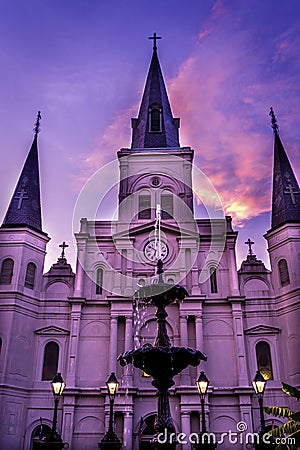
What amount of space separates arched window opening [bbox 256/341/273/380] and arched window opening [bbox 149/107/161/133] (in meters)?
20.0

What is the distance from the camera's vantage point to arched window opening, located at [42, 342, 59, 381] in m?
27.4

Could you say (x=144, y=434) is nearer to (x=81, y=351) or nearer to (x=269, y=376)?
(x=81, y=351)

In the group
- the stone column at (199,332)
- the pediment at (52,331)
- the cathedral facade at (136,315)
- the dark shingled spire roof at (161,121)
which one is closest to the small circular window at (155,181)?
the cathedral facade at (136,315)

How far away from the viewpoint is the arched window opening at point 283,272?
28.5 metres

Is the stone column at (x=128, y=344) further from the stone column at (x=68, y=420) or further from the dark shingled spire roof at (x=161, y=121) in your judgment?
the dark shingled spire roof at (x=161, y=121)

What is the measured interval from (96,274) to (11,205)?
25.2 ft

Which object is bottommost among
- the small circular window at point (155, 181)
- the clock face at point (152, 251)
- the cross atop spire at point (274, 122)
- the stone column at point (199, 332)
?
the stone column at point (199, 332)

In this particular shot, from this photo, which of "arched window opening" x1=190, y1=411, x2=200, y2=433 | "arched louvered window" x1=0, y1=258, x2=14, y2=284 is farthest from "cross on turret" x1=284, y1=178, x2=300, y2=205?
"arched louvered window" x1=0, y1=258, x2=14, y2=284

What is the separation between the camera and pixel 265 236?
30859mm

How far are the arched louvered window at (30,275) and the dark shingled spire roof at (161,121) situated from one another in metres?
13.9

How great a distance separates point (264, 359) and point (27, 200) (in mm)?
18836

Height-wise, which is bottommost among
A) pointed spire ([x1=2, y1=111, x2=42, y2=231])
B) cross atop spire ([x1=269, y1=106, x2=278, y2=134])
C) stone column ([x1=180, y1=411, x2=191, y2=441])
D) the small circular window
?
stone column ([x1=180, y1=411, x2=191, y2=441])

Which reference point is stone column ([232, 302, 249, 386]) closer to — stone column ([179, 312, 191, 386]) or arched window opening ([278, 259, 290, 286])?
stone column ([179, 312, 191, 386])

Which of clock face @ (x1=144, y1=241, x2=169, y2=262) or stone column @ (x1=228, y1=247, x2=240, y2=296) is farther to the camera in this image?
clock face @ (x1=144, y1=241, x2=169, y2=262)
